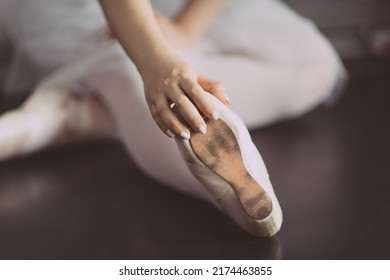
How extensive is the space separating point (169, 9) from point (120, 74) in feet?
1.39

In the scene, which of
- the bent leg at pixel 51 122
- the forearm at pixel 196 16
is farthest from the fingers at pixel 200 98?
the forearm at pixel 196 16

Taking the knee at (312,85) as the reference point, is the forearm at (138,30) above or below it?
above

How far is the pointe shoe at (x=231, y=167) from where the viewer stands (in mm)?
812

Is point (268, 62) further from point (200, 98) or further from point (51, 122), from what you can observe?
point (200, 98)

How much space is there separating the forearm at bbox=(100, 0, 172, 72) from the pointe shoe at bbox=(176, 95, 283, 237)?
0.11 metres

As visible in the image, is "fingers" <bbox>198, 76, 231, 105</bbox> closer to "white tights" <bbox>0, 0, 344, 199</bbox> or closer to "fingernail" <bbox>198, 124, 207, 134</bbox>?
"fingernail" <bbox>198, 124, 207, 134</bbox>

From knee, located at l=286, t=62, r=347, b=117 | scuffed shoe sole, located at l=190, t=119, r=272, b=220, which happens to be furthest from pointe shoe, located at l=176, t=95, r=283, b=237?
knee, located at l=286, t=62, r=347, b=117

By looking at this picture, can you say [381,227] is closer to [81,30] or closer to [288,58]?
[288,58]

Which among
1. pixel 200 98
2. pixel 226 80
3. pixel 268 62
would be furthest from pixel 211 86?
pixel 268 62

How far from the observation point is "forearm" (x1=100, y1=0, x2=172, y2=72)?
0.87m

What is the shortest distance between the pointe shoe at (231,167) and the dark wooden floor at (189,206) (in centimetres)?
5

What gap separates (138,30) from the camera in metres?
0.88

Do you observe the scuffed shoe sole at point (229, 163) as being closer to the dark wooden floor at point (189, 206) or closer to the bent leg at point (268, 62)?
the dark wooden floor at point (189, 206)
